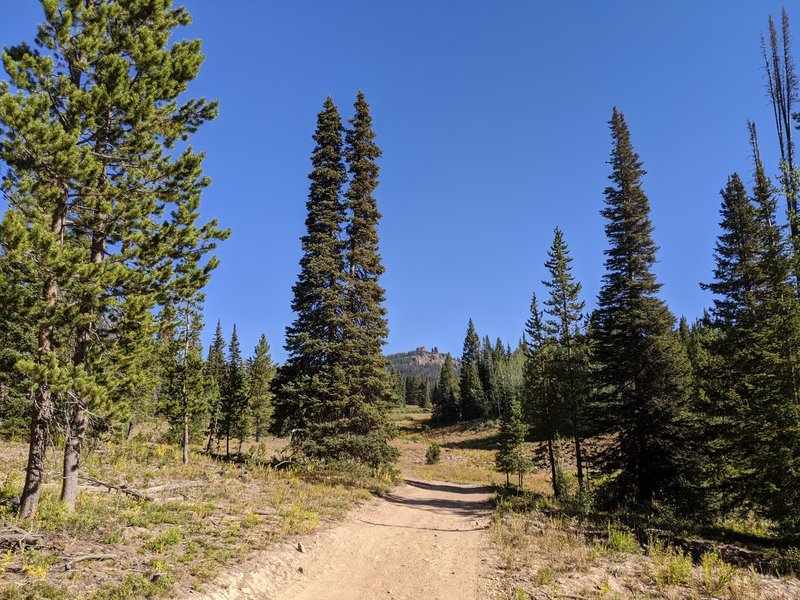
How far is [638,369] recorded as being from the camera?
21094mm

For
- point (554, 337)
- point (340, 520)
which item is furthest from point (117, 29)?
point (554, 337)

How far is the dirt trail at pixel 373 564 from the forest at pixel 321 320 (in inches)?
184

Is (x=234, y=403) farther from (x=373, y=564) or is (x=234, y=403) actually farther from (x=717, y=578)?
(x=717, y=578)

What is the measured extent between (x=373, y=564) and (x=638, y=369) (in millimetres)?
16659


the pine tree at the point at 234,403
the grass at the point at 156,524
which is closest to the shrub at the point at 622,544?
the grass at the point at 156,524

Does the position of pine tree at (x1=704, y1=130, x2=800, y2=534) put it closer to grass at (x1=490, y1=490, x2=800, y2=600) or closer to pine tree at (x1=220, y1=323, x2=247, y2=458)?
grass at (x1=490, y1=490, x2=800, y2=600)

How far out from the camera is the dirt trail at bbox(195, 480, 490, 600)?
884 cm

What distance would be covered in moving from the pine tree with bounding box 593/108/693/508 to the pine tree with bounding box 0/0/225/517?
19.9 metres

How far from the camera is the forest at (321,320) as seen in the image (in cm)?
894

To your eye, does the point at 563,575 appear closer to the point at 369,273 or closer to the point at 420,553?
the point at 420,553

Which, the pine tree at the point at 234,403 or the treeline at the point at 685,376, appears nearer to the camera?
the treeline at the point at 685,376

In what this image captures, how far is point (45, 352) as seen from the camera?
9.02 m

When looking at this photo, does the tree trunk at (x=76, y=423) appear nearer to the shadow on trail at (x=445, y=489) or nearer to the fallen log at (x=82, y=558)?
the fallen log at (x=82, y=558)

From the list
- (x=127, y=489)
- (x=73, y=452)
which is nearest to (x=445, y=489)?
(x=127, y=489)
